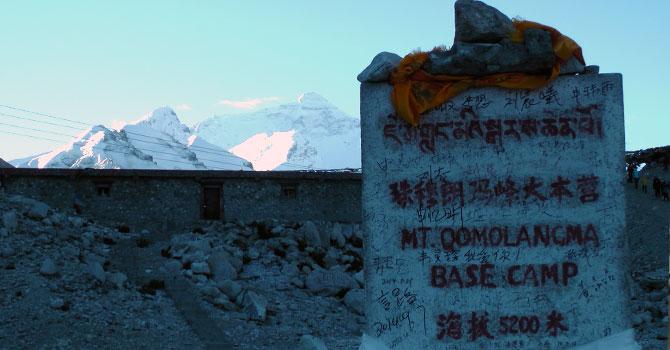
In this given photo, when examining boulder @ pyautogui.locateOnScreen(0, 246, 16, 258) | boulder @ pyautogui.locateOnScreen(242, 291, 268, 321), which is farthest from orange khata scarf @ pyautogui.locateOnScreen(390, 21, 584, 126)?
boulder @ pyautogui.locateOnScreen(0, 246, 16, 258)

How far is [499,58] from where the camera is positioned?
20.9ft

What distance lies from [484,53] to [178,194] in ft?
78.2

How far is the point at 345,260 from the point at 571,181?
814 inches

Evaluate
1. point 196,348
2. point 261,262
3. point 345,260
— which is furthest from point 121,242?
point 196,348

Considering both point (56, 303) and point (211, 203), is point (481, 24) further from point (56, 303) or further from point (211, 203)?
point (211, 203)

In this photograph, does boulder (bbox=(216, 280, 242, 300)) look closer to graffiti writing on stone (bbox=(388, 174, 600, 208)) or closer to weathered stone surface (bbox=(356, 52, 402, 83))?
graffiti writing on stone (bbox=(388, 174, 600, 208))

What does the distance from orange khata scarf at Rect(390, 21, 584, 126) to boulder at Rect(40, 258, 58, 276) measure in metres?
15.3

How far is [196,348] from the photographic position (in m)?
16.3

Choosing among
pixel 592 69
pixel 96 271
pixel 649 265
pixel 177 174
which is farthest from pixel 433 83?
pixel 649 265

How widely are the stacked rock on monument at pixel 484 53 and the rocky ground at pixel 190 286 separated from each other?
11.1 m

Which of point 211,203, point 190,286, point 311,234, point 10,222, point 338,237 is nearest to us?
point 190,286

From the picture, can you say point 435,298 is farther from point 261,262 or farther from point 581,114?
point 261,262

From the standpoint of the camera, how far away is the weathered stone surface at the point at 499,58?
6.32 m

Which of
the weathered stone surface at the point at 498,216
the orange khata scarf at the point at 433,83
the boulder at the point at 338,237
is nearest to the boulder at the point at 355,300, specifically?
the boulder at the point at 338,237
